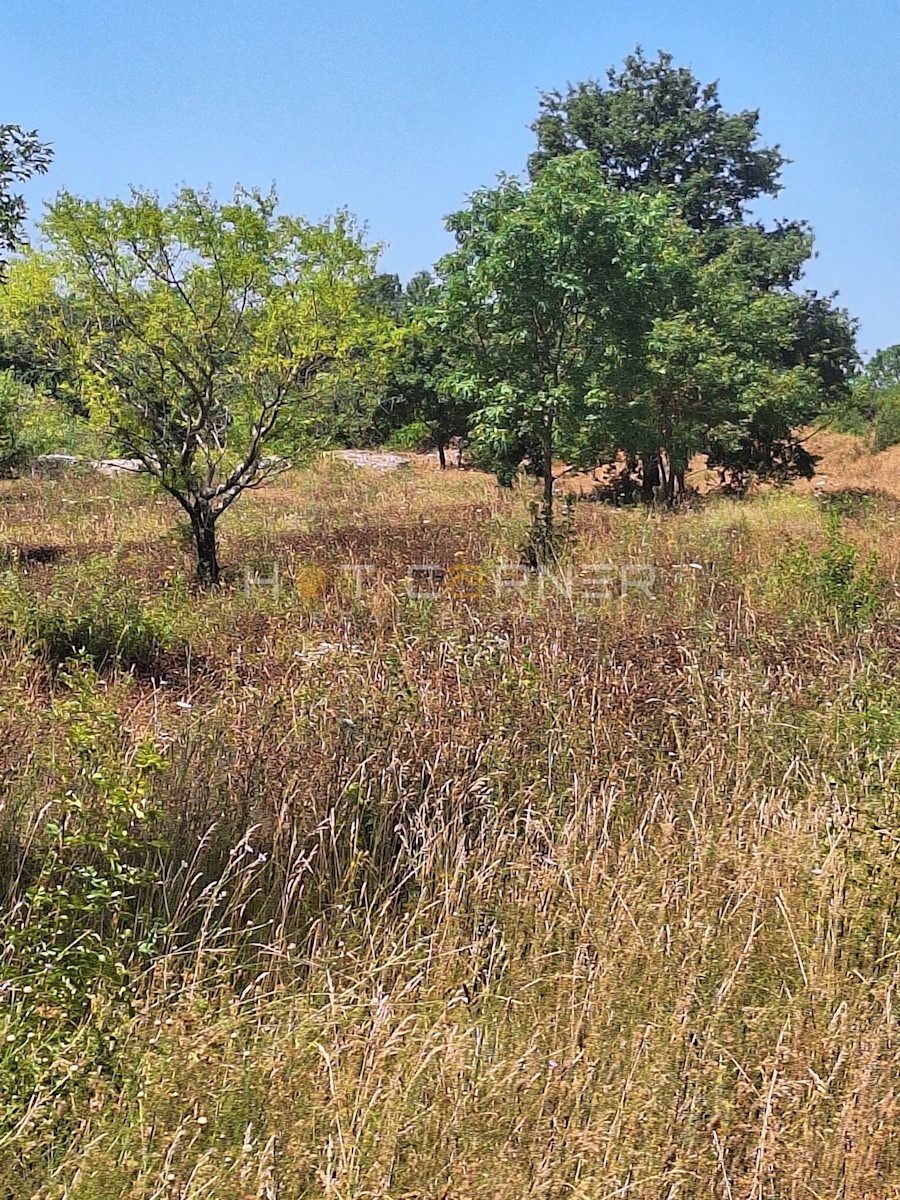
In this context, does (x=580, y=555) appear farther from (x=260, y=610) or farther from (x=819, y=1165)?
(x=819, y=1165)

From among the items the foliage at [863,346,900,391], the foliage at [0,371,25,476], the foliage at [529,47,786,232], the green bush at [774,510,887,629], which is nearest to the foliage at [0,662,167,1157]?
the green bush at [774,510,887,629]

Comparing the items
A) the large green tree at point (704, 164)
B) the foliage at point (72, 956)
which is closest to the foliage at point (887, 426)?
the large green tree at point (704, 164)

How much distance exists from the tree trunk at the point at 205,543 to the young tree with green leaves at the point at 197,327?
0.5 inches

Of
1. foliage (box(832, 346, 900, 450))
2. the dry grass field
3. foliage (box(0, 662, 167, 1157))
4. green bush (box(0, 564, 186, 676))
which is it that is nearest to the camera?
the dry grass field

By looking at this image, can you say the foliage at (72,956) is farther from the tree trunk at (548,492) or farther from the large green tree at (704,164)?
the large green tree at (704,164)

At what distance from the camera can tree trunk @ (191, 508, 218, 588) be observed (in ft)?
30.6

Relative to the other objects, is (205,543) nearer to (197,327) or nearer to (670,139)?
(197,327)

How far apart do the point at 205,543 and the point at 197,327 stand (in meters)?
1.87

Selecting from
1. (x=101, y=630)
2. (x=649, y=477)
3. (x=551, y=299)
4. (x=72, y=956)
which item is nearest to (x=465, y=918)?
(x=72, y=956)

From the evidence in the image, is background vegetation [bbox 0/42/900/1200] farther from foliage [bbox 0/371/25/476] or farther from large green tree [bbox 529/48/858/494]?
large green tree [bbox 529/48/858/494]

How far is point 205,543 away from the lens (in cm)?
938

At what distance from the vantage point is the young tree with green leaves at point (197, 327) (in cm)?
860

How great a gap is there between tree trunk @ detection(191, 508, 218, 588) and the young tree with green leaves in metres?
0.01

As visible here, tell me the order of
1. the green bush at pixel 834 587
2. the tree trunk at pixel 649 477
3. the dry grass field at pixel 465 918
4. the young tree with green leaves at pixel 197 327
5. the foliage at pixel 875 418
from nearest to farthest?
the dry grass field at pixel 465 918, the green bush at pixel 834 587, the young tree with green leaves at pixel 197 327, the tree trunk at pixel 649 477, the foliage at pixel 875 418
